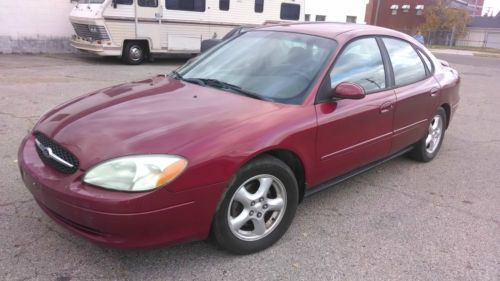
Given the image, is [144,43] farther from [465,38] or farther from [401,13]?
[465,38]

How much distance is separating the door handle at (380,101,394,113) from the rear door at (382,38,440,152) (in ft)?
0.35

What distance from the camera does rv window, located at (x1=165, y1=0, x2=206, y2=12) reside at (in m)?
13.1

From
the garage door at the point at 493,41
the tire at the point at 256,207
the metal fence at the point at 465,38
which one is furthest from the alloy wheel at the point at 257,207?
the garage door at the point at 493,41

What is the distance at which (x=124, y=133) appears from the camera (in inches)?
106

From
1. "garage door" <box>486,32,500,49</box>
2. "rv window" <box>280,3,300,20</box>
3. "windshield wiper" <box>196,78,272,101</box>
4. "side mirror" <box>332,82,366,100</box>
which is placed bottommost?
"garage door" <box>486,32,500,49</box>

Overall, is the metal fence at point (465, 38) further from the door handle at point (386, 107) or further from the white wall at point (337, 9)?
the door handle at point (386, 107)

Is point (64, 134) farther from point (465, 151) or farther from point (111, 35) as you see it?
point (111, 35)

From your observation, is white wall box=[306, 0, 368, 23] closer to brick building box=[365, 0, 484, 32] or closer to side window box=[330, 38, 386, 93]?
side window box=[330, 38, 386, 93]

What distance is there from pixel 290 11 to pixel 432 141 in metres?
11.5

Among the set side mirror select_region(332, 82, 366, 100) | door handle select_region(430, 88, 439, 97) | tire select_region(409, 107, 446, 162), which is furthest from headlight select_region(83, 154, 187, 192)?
tire select_region(409, 107, 446, 162)

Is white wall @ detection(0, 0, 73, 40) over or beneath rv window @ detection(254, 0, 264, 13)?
beneath

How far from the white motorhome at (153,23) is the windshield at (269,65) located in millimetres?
9145

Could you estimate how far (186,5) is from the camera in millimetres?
13391

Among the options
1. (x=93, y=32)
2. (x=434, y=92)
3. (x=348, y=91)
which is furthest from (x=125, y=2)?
(x=348, y=91)
